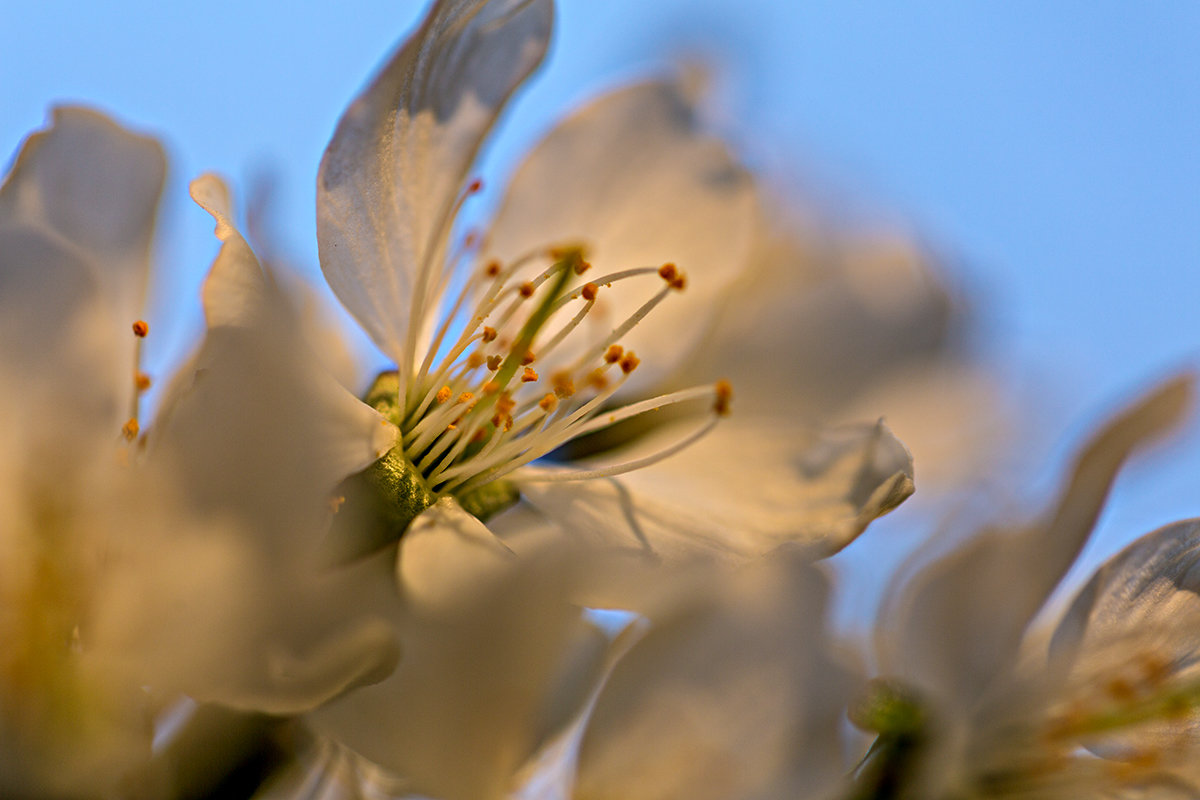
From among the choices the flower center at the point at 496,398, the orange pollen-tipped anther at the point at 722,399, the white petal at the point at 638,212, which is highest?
the white petal at the point at 638,212

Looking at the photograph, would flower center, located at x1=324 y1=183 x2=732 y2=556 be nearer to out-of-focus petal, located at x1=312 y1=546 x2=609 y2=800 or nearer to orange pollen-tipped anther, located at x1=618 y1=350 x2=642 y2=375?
orange pollen-tipped anther, located at x1=618 y1=350 x2=642 y2=375

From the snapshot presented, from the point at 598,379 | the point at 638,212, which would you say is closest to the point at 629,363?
the point at 598,379


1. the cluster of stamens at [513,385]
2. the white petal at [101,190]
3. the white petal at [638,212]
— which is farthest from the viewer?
the white petal at [638,212]

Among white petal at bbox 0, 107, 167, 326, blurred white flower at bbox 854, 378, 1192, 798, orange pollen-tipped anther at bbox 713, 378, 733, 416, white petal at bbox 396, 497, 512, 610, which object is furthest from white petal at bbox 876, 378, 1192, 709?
white petal at bbox 0, 107, 167, 326

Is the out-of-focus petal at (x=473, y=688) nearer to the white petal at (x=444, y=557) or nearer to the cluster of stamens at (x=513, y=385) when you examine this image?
the white petal at (x=444, y=557)

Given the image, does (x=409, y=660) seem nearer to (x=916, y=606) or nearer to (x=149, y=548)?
(x=149, y=548)

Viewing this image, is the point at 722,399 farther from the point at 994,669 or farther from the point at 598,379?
the point at 994,669

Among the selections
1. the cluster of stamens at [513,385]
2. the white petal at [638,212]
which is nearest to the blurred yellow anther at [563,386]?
the cluster of stamens at [513,385]
